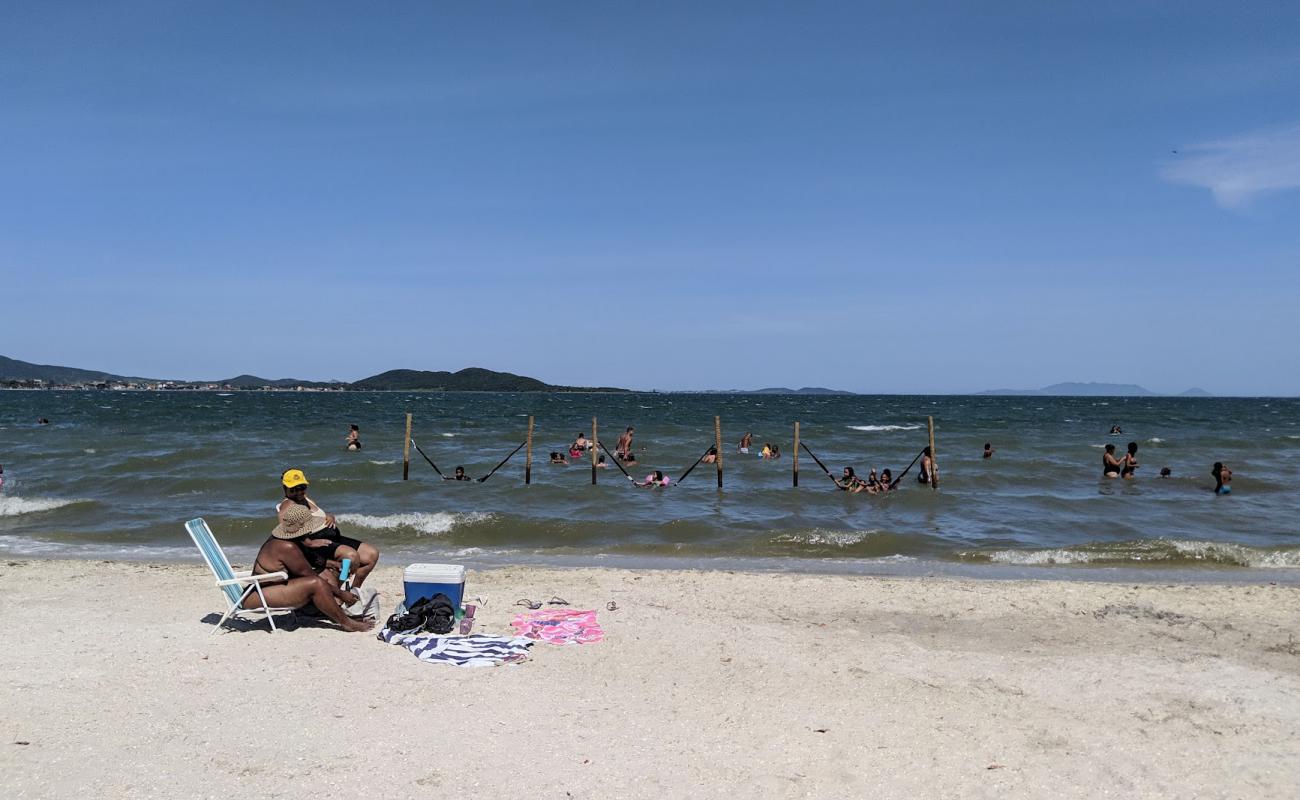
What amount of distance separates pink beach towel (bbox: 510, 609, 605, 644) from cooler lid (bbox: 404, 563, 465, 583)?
722 mm

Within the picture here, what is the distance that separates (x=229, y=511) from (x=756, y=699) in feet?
44.7

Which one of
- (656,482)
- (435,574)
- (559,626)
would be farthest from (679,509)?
(435,574)

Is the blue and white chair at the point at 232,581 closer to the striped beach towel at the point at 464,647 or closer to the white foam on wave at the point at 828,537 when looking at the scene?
the striped beach towel at the point at 464,647

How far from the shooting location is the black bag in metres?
7.88

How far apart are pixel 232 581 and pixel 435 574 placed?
1.68m

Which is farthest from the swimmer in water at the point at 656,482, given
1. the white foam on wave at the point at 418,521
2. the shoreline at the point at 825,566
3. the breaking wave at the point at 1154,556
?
the breaking wave at the point at 1154,556

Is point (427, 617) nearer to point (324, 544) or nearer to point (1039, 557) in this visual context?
point (324, 544)

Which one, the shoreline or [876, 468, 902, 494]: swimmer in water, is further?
[876, 468, 902, 494]: swimmer in water

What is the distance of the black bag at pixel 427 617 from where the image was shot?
788 centimetres

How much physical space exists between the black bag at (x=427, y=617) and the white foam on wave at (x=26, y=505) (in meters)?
12.6

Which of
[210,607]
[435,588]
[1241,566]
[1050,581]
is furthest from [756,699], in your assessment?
[1241,566]

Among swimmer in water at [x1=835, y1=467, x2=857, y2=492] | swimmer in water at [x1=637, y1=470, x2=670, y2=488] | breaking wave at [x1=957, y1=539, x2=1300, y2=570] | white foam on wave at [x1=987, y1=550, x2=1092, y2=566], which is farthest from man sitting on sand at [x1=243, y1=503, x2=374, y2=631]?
swimmer in water at [x1=835, y1=467, x2=857, y2=492]

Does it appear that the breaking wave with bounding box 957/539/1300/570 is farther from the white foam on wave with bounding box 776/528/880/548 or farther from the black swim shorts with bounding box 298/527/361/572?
the black swim shorts with bounding box 298/527/361/572

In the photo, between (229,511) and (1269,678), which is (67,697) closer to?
(1269,678)
